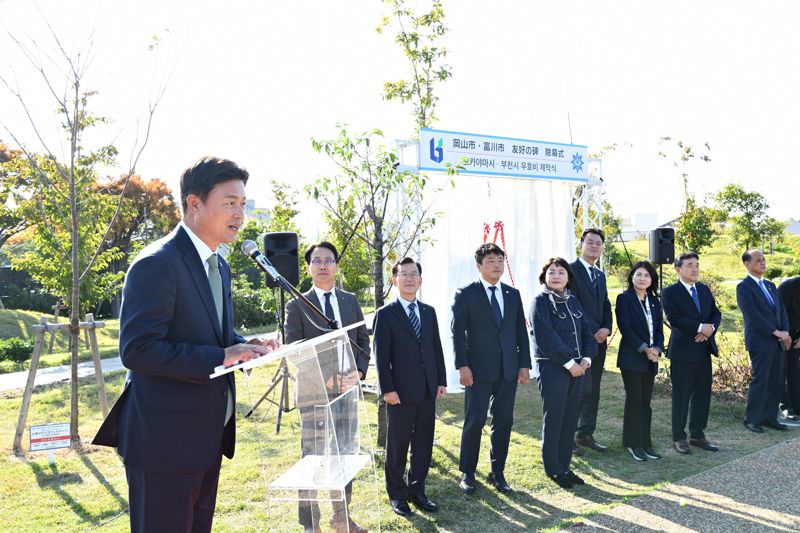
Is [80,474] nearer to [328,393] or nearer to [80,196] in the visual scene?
[80,196]

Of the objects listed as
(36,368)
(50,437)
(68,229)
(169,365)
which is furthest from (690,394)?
(68,229)

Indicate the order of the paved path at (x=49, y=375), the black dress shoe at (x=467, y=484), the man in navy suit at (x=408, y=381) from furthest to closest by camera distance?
the paved path at (x=49, y=375), the black dress shoe at (x=467, y=484), the man in navy suit at (x=408, y=381)

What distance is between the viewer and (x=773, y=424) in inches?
289

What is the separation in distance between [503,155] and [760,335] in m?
4.06

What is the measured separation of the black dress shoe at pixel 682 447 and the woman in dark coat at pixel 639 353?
25 cm

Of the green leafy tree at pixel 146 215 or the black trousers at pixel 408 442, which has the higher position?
the green leafy tree at pixel 146 215

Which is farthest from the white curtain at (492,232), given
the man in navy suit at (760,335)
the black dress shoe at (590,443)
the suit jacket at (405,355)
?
the man in navy suit at (760,335)

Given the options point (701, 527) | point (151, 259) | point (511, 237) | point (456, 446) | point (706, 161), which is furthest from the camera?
point (706, 161)

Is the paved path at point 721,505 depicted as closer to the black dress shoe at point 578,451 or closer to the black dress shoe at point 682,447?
the black dress shoe at point 682,447

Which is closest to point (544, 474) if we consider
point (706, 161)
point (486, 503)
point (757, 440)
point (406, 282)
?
point (486, 503)

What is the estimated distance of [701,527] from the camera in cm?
450

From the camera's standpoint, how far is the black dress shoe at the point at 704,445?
21.4 feet

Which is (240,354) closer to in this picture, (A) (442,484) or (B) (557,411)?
(A) (442,484)

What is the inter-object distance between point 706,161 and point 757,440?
20282 mm
